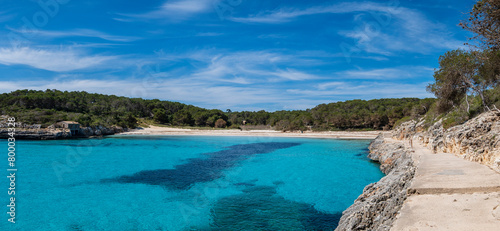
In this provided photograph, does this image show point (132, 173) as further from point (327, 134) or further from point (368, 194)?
point (327, 134)

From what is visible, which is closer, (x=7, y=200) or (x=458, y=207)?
(x=458, y=207)

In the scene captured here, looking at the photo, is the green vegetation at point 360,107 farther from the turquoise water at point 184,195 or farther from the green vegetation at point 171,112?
the turquoise water at point 184,195

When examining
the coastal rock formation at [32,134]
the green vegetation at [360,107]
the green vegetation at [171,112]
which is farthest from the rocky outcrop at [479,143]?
the coastal rock formation at [32,134]

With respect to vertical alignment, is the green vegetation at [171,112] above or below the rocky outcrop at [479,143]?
above

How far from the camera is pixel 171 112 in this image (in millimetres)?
108250

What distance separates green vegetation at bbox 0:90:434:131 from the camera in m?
62.3

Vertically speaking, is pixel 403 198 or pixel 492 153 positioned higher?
pixel 492 153

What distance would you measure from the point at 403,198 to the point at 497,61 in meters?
16.8

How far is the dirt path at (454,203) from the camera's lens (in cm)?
469

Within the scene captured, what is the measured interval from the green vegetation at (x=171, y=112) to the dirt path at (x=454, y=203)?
45.3 meters

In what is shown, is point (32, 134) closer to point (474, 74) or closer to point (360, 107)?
point (474, 74)

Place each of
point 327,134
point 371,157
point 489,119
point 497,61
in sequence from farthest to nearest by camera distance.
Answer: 1. point 327,134
2. point 371,157
3. point 497,61
4. point 489,119

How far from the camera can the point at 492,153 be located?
8.80 meters

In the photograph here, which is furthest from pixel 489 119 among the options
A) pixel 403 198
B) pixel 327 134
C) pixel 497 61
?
pixel 327 134
